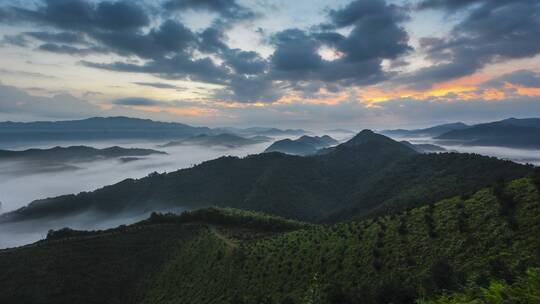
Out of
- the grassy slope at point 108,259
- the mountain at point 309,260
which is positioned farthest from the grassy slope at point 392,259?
the grassy slope at point 108,259

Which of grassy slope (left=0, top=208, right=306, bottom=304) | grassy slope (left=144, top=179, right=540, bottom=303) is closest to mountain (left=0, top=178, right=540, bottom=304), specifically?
grassy slope (left=144, top=179, right=540, bottom=303)

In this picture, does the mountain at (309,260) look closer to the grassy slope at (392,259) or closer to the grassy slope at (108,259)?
the grassy slope at (392,259)

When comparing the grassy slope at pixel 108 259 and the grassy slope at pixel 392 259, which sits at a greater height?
the grassy slope at pixel 392 259

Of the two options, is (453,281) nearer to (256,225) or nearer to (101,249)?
(256,225)

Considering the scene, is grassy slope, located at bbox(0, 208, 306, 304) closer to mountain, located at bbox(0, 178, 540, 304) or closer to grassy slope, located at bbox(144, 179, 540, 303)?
mountain, located at bbox(0, 178, 540, 304)

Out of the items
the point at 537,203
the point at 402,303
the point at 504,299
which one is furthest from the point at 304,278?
the point at 504,299

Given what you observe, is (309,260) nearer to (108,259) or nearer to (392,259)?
(392,259)
